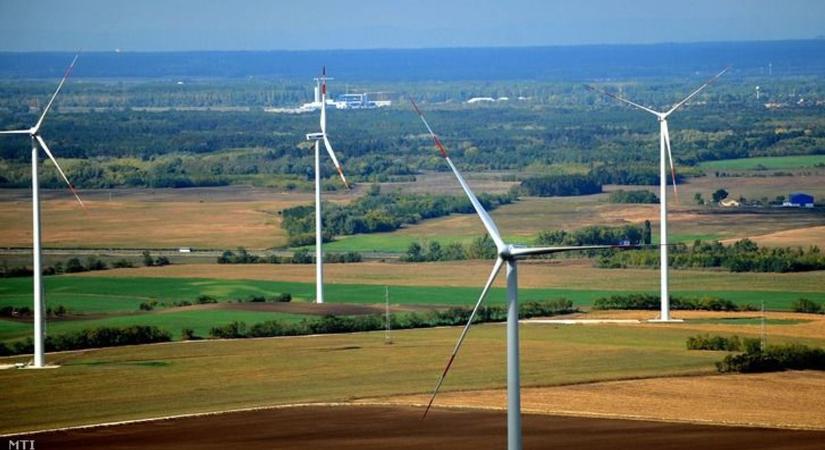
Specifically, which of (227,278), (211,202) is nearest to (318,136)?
(227,278)

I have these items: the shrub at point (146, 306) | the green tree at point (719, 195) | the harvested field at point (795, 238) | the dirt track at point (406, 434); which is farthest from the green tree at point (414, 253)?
the dirt track at point (406, 434)

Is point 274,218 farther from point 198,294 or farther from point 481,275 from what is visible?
point 198,294

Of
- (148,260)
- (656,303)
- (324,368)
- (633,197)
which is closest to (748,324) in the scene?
(656,303)

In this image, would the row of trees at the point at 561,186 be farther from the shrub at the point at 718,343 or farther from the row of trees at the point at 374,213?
the shrub at the point at 718,343

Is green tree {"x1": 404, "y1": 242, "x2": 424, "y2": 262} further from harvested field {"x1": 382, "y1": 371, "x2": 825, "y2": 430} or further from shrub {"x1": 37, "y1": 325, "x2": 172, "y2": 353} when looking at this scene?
harvested field {"x1": 382, "y1": 371, "x2": 825, "y2": 430}

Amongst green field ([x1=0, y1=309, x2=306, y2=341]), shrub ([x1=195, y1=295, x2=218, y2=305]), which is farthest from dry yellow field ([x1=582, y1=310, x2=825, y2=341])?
shrub ([x1=195, y1=295, x2=218, y2=305])
